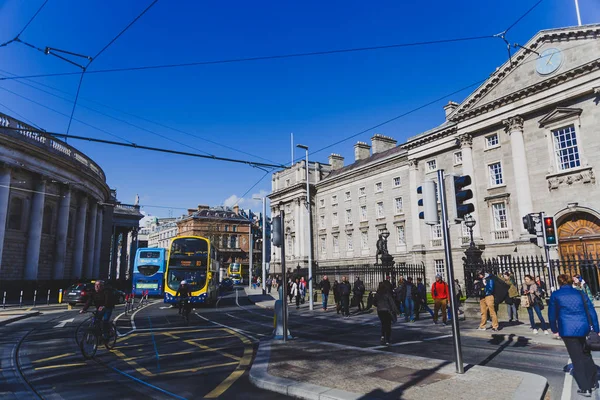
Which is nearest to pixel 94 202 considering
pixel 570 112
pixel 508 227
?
pixel 508 227

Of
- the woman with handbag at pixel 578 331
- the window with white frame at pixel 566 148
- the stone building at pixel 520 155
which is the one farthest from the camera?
the window with white frame at pixel 566 148

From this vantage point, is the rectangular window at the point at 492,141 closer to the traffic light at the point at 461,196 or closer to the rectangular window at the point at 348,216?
the rectangular window at the point at 348,216

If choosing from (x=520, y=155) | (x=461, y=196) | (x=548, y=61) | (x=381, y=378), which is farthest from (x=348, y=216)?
(x=381, y=378)

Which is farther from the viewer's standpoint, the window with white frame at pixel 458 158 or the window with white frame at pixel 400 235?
the window with white frame at pixel 400 235

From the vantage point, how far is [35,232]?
31.7 meters

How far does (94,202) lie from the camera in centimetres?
4388

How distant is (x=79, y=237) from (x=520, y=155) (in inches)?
1599

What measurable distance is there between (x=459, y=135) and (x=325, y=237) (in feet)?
82.6

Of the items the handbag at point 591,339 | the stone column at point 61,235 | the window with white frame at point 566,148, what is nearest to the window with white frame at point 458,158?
the window with white frame at point 566,148

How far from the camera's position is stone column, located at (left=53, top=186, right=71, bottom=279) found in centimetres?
3450

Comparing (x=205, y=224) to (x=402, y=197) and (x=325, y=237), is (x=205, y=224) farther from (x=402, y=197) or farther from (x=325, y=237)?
(x=402, y=197)

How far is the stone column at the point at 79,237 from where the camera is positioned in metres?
38.0

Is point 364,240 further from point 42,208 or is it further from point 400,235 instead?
point 42,208

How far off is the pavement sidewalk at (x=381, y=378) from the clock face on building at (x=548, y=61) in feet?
89.7
